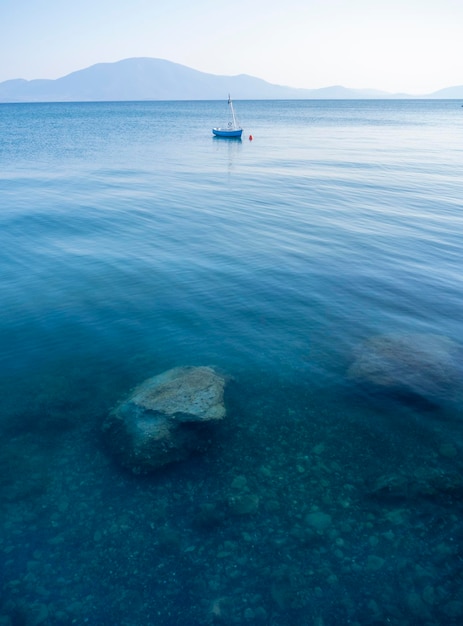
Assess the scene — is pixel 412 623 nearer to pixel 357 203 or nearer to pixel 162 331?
pixel 162 331

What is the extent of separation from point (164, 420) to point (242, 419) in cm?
294

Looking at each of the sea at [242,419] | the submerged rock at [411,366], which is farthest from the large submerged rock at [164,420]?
the submerged rock at [411,366]

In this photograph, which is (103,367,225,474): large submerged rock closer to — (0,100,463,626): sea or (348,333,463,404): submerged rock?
(0,100,463,626): sea

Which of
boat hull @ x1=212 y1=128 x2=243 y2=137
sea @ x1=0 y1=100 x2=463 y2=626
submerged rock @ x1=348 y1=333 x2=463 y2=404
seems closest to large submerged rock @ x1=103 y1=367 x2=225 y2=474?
sea @ x1=0 y1=100 x2=463 y2=626

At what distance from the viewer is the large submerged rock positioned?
13.9m

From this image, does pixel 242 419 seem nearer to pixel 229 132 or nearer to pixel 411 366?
pixel 411 366

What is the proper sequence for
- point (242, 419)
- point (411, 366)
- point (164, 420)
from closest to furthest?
1. point (164, 420)
2. point (242, 419)
3. point (411, 366)

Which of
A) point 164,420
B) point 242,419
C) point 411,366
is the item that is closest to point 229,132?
point 411,366

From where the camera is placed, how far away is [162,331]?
2142 cm

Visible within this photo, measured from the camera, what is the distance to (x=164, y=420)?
1473cm

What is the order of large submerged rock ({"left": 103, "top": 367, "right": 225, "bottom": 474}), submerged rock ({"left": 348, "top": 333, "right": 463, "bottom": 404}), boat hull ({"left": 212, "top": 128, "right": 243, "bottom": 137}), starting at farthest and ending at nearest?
boat hull ({"left": 212, "top": 128, "right": 243, "bottom": 137}), submerged rock ({"left": 348, "top": 333, "right": 463, "bottom": 404}), large submerged rock ({"left": 103, "top": 367, "right": 225, "bottom": 474})

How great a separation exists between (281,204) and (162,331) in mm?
26221

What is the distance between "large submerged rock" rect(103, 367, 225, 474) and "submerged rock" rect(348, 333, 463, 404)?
6497mm

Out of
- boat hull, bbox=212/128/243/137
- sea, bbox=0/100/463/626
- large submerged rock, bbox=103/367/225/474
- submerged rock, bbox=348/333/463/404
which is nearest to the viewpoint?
sea, bbox=0/100/463/626
